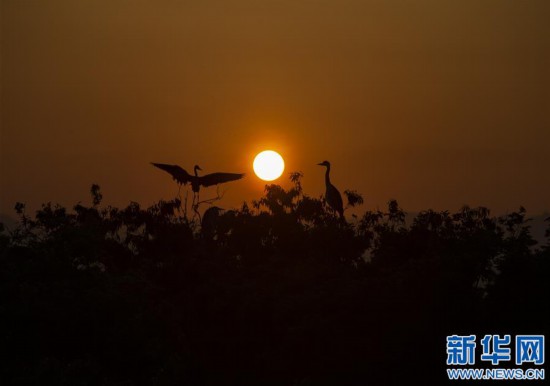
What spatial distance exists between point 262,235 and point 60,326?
31.2 ft

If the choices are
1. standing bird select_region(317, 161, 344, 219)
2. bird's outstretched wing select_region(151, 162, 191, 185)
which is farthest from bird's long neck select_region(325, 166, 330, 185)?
bird's outstretched wing select_region(151, 162, 191, 185)

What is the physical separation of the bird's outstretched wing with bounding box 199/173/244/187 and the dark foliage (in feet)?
12.3

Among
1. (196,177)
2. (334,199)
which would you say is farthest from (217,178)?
(334,199)

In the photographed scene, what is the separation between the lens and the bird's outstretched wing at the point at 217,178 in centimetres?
3052

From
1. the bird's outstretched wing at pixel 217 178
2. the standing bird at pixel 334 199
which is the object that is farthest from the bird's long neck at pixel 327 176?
the bird's outstretched wing at pixel 217 178

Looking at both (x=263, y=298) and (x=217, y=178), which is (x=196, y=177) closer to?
(x=217, y=178)

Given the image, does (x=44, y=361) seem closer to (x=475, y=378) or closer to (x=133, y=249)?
(x=475, y=378)

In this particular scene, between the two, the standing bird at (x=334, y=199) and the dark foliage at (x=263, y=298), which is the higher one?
the standing bird at (x=334, y=199)

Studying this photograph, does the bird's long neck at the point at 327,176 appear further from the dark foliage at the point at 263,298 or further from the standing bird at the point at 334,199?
the dark foliage at the point at 263,298

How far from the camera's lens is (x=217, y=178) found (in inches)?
1208

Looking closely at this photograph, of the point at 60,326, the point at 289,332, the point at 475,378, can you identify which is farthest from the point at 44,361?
the point at 475,378

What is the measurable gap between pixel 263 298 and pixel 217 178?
9.30 metres

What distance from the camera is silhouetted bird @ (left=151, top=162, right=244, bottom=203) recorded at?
99.8ft

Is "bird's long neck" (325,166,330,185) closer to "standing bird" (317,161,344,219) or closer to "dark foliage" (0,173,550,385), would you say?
"standing bird" (317,161,344,219)
